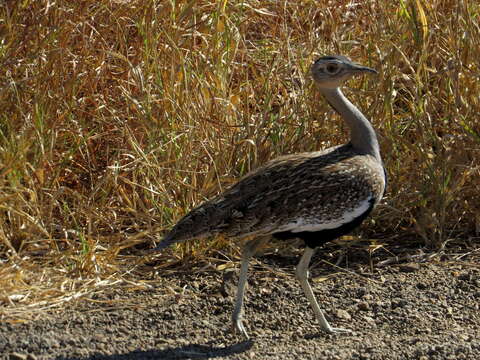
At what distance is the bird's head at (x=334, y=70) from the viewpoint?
4.45 m

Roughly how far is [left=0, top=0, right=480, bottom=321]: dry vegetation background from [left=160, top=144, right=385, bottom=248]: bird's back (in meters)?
0.65

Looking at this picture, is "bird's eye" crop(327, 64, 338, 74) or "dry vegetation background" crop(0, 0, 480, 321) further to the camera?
"dry vegetation background" crop(0, 0, 480, 321)

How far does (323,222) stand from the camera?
4195mm

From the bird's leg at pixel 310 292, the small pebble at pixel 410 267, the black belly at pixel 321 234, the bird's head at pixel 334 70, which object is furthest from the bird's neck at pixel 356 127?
the small pebble at pixel 410 267

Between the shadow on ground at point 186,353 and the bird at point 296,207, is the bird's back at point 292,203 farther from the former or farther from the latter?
the shadow on ground at point 186,353

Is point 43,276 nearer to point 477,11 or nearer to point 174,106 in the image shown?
point 174,106

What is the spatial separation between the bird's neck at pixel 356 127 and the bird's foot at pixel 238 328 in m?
1.00

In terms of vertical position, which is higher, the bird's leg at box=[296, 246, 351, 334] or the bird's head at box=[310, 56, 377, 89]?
the bird's head at box=[310, 56, 377, 89]

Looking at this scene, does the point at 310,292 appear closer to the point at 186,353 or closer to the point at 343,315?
the point at 343,315

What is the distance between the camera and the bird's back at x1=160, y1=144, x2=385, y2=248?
164 inches

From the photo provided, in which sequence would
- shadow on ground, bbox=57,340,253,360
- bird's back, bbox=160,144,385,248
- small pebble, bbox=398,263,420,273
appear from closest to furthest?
shadow on ground, bbox=57,340,253,360, bird's back, bbox=160,144,385,248, small pebble, bbox=398,263,420,273

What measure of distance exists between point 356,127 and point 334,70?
29cm

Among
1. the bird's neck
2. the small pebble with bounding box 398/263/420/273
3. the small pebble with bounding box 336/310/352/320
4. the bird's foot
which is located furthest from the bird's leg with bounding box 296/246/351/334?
the small pebble with bounding box 398/263/420/273

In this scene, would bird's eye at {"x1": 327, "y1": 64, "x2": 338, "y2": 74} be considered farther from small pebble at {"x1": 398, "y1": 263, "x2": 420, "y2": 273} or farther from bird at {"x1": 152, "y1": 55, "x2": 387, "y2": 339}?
small pebble at {"x1": 398, "y1": 263, "x2": 420, "y2": 273}
